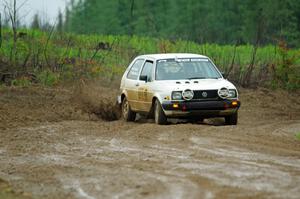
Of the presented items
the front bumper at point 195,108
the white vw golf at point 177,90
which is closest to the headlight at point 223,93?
the white vw golf at point 177,90

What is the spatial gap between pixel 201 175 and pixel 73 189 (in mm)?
1571

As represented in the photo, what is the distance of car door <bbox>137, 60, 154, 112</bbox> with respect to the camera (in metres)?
17.1

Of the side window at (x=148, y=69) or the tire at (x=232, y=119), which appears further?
the side window at (x=148, y=69)

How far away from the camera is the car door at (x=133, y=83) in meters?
17.9

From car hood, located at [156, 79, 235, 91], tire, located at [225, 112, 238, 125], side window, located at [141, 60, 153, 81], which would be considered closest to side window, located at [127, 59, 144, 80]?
side window, located at [141, 60, 153, 81]

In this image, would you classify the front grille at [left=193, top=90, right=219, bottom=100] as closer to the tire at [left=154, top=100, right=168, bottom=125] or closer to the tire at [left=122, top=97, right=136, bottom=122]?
the tire at [left=154, top=100, right=168, bottom=125]

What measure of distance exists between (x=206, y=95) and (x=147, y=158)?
524 cm

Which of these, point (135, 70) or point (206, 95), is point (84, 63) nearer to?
point (135, 70)

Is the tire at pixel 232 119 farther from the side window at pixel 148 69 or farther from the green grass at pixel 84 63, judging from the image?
the green grass at pixel 84 63

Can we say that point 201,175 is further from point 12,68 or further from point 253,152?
point 12,68

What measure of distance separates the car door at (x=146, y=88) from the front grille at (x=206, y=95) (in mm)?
1188

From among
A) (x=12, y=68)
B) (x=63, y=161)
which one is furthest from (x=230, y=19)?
(x=63, y=161)

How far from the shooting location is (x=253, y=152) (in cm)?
1163

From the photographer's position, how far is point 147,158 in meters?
11.2
